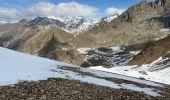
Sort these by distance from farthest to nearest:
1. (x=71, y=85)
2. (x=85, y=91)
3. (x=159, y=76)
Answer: (x=159, y=76)
(x=71, y=85)
(x=85, y=91)

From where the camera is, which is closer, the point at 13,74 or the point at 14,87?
the point at 14,87

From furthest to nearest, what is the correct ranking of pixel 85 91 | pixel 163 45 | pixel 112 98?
1. pixel 163 45
2. pixel 85 91
3. pixel 112 98

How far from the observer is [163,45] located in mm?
151500

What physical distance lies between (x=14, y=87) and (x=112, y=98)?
654 cm

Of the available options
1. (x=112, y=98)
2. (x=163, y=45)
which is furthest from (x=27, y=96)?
(x=163, y=45)

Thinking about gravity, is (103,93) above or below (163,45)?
below

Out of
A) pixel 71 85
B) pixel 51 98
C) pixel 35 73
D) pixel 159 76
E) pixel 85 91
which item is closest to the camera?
pixel 51 98

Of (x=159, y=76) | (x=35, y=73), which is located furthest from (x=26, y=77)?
(x=159, y=76)

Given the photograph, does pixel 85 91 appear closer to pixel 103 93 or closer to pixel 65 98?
pixel 103 93

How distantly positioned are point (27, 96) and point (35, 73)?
1188 centimetres

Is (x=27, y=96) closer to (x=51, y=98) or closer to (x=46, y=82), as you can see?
(x=51, y=98)

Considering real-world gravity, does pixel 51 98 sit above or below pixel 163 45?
below

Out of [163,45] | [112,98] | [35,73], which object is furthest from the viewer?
[163,45]

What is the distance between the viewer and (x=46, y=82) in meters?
29.3
